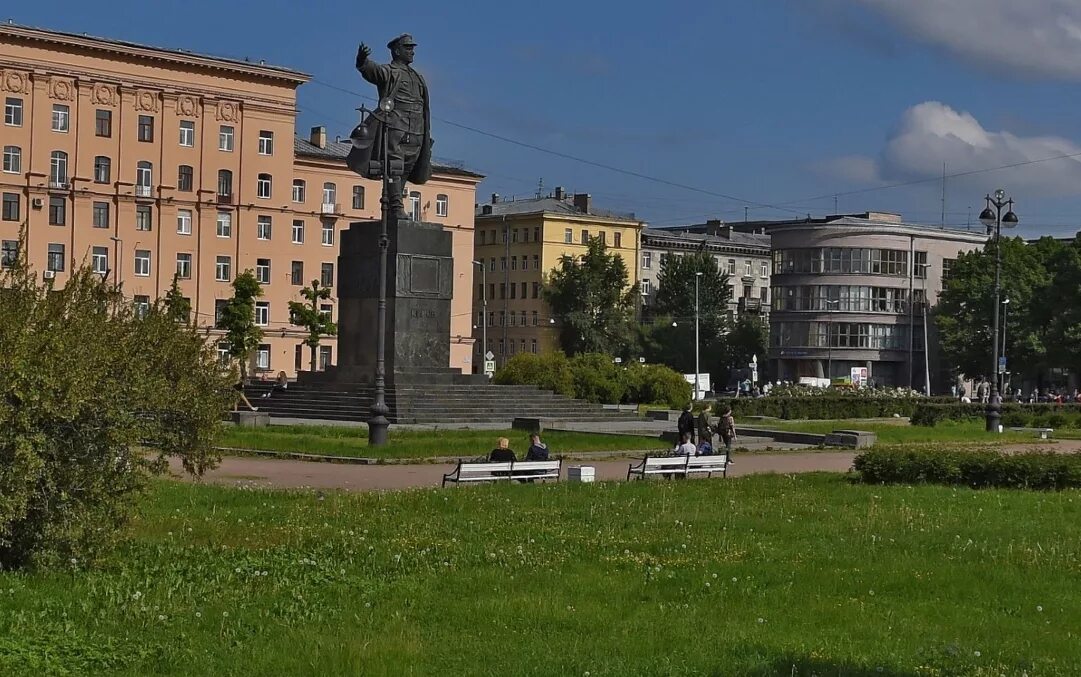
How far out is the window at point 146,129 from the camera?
81.8m

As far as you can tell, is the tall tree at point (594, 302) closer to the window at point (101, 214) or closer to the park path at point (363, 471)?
the window at point (101, 214)

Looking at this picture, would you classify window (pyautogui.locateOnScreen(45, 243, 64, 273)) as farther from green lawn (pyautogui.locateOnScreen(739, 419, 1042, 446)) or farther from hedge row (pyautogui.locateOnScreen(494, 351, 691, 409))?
green lawn (pyautogui.locateOnScreen(739, 419, 1042, 446))

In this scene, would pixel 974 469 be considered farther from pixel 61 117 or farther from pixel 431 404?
pixel 61 117

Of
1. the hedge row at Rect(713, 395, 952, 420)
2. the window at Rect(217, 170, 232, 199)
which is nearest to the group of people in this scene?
the hedge row at Rect(713, 395, 952, 420)

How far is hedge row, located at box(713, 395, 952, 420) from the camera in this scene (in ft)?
186

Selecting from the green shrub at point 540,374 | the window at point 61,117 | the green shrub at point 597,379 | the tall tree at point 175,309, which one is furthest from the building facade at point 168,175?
the tall tree at point 175,309

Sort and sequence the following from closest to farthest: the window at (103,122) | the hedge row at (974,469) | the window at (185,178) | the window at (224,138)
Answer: the hedge row at (974,469) < the window at (103,122) < the window at (185,178) < the window at (224,138)

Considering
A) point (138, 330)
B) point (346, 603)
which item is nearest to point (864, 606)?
point (346, 603)

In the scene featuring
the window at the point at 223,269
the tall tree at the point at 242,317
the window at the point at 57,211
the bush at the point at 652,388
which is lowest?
the bush at the point at 652,388

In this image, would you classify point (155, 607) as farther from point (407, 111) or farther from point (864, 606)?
point (407, 111)

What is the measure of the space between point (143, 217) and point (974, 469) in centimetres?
6400

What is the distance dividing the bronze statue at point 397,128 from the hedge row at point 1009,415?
65.8 ft

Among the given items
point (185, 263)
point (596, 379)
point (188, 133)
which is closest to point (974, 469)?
point (596, 379)

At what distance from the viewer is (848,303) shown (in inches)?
4227
